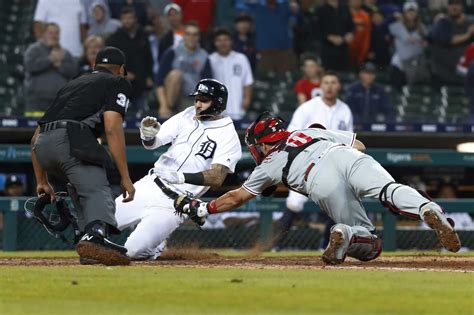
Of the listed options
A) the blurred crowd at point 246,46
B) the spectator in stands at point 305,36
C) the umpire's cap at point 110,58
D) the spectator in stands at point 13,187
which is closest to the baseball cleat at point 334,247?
the umpire's cap at point 110,58

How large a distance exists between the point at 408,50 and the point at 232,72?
130 inches

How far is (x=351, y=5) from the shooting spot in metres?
18.2

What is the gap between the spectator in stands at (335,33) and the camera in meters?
17.7

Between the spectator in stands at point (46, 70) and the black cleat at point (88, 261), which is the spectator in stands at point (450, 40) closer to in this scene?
the spectator in stands at point (46, 70)

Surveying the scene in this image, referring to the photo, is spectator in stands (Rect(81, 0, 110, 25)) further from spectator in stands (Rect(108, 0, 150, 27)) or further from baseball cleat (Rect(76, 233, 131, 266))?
baseball cleat (Rect(76, 233, 131, 266))

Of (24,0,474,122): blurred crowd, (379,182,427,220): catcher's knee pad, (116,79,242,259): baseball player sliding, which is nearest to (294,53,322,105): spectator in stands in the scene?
(24,0,474,122): blurred crowd

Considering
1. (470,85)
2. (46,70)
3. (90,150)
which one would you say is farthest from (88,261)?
(470,85)

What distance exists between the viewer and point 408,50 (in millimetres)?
18359

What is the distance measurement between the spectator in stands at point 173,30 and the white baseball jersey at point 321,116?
2684mm

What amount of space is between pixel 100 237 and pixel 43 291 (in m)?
1.59

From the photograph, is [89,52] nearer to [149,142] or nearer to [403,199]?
[149,142]

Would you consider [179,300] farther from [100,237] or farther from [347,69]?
[347,69]

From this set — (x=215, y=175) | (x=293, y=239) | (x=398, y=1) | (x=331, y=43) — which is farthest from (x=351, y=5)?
(x=215, y=175)

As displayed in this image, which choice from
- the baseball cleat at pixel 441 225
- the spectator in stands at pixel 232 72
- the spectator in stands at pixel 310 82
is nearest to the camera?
the baseball cleat at pixel 441 225
